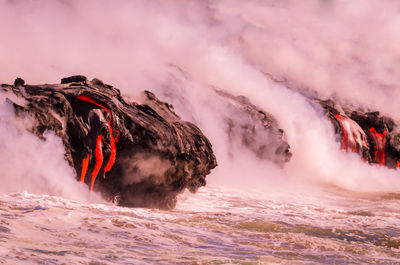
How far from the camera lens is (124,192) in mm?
10523

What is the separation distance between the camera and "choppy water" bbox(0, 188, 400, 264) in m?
A: 4.91

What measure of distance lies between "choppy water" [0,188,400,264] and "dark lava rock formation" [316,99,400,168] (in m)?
19.1

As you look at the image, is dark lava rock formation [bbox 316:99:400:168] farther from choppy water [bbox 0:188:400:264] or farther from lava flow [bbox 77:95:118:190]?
lava flow [bbox 77:95:118:190]

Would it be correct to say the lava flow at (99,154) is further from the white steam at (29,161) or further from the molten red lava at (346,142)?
the molten red lava at (346,142)

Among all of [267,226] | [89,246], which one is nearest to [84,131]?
[267,226]

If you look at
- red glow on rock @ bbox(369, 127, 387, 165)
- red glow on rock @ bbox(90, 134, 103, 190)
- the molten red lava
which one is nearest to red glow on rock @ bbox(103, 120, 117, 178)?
red glow on rock @ bbox(90, 134, 103, 190)

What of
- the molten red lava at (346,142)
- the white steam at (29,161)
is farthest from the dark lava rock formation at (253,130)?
the white steam at (29,161)

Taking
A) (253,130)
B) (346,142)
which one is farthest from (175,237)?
(346,142)

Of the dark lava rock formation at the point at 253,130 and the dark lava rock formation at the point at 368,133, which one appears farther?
the dark lava rock formation at the point at 368,133

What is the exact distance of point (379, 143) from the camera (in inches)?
1268

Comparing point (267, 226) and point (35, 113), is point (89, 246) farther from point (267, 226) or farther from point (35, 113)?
point (35, 113)

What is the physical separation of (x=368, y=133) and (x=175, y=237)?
27.9m

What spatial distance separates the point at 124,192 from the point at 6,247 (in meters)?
6.00

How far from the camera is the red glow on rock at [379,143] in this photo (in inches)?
1255
